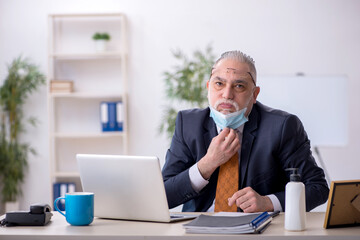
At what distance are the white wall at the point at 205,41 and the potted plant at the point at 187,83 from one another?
0.51 feet

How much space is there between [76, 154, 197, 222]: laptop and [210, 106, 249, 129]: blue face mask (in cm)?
51

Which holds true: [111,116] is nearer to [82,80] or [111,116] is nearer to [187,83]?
[82,80]

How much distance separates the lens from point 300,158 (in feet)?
7.33

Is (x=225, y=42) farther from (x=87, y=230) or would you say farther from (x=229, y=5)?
(x=87, y=230)

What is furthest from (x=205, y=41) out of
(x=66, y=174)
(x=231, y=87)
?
(x=231, y=87)

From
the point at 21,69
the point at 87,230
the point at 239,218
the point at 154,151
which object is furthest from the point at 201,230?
the point at 21,69

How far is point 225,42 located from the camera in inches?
207

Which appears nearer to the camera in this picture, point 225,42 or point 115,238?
point 115,238

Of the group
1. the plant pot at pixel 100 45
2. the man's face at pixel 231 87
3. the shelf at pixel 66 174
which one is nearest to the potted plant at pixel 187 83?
the plant pot at pixel 100 45

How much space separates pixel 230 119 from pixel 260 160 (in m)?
0.21

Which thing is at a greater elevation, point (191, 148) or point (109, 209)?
point (191, 148)

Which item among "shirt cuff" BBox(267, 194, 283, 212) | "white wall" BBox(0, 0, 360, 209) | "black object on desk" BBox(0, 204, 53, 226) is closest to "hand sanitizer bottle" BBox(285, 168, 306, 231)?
"shirt cuff" BBox(267, 194, 283, 212)

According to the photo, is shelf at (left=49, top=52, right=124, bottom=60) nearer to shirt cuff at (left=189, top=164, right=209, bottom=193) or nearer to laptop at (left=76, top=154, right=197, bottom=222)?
shirt cuff at (left=189, top=164, right=209, bottom=193)

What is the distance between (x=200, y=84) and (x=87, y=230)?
10.7 ft
